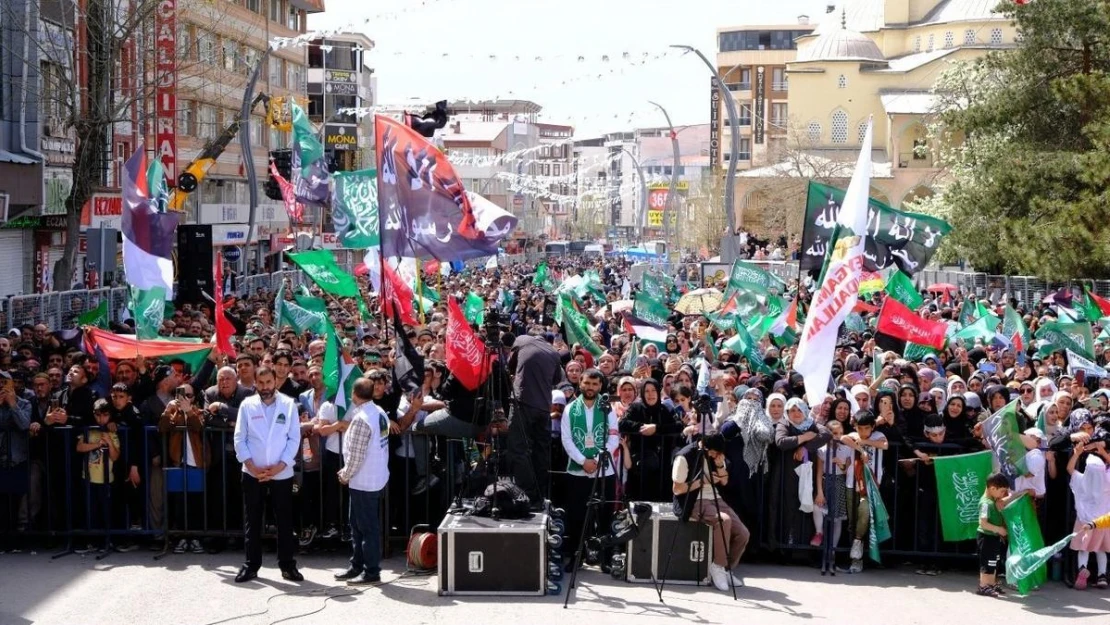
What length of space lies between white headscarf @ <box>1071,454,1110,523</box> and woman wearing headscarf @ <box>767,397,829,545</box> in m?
1.84

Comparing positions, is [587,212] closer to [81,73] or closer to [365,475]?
[81,73]

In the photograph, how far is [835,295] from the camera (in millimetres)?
10734

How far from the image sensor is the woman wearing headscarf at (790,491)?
36.6ft

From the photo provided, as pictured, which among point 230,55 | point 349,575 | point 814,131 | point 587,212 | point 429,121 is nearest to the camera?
point 349,575

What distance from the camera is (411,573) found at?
10.8 m

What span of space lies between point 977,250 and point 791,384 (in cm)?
2720

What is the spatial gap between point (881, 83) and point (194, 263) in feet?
241

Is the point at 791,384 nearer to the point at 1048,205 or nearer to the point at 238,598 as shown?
the point at 238,598

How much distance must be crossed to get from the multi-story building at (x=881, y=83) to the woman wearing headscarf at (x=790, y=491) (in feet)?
242

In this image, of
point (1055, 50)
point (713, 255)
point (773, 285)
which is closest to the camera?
point (773, 285)

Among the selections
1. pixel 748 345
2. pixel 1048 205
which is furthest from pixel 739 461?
pixel 1048 205

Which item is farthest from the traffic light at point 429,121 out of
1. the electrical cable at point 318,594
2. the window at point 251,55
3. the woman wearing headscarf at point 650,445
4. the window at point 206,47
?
the window at point 251,55

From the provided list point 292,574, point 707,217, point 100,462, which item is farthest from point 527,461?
point 707,217

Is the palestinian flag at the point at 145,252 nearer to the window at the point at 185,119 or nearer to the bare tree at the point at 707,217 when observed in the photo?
the window at the point at 185,119
